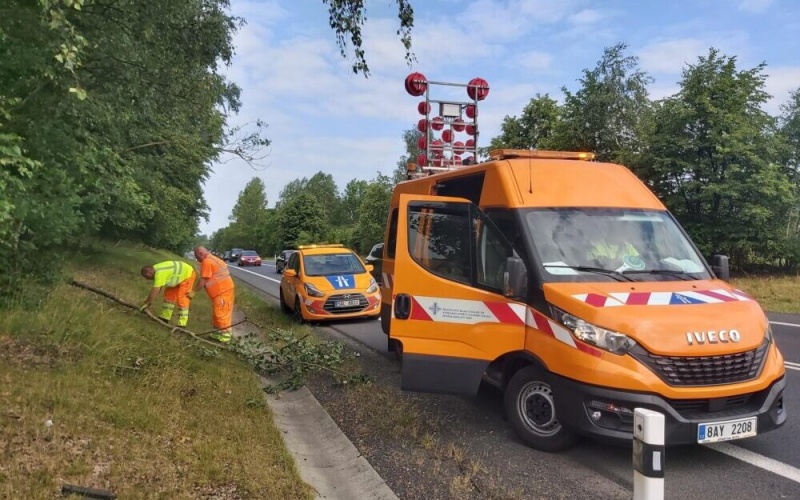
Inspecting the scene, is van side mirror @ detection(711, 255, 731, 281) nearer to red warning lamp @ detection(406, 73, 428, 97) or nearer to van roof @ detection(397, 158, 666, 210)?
van roof @ detection(397, 158, 666, 210)

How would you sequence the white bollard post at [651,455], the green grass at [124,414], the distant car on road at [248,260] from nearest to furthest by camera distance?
the white bollard post at [651,455] → the green grass at [124,414] → the distant car on road at [248,260]

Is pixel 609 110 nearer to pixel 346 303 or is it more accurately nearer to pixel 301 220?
pixel 346 303

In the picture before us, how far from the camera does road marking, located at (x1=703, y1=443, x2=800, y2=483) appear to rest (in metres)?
4.18

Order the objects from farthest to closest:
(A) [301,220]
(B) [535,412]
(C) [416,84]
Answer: (A) [301,220] < (C) [416,84] < (B) [535,412]

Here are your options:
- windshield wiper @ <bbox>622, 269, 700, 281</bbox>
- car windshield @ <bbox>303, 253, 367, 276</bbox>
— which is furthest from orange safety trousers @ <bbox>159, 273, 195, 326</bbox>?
windshield wiper @ <bbox>622, 269, 700, 281</bbox>

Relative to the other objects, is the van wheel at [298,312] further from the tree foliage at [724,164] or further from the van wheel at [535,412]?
the tree foliage at [724,164]

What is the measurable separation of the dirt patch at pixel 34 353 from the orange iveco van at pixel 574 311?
313 cm

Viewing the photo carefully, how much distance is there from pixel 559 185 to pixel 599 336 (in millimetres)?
1730

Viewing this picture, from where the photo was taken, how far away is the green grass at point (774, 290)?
14693 millimetres

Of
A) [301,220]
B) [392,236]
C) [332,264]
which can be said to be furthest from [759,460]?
[301,220]

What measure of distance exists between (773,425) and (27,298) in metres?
7.30

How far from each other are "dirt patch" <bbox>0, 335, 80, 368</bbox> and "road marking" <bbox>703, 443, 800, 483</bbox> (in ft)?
18.9

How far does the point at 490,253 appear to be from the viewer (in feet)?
17.2

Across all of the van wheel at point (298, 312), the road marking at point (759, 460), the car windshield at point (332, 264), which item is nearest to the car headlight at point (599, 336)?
the road marking at point (759, 460)
